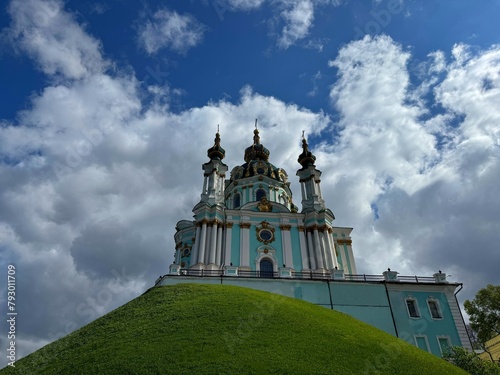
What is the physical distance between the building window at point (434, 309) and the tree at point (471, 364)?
890 cm

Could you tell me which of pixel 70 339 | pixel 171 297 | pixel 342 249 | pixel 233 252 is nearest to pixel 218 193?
pixel 233 252

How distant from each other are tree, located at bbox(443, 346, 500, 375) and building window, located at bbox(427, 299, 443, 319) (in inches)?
350

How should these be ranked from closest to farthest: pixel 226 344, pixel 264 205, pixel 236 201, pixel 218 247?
1. pixel 226 344
2. pixel 218 247
3. pixel 264 205
4. pixel 236 201

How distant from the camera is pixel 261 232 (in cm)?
3872

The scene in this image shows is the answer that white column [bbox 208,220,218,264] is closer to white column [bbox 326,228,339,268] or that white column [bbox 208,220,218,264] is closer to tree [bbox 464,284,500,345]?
white column [bbox 326,228,339,268]

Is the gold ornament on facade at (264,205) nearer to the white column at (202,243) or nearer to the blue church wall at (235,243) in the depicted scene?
the blue church wall at (235,243)

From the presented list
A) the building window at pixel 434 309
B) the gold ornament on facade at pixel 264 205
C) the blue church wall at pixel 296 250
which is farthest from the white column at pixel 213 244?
the building window at pixel 434 309

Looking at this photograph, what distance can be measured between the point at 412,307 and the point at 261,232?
15536mm

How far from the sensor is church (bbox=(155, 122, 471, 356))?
2812cm

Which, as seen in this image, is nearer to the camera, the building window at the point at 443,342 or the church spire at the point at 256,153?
the building window at the point at 443,342

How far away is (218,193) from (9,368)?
88.4 feet

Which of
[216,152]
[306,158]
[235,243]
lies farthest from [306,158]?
[235,243]

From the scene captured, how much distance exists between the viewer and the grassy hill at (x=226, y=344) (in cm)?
1489

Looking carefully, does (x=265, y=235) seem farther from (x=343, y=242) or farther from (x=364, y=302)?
(x=364, y=302)
